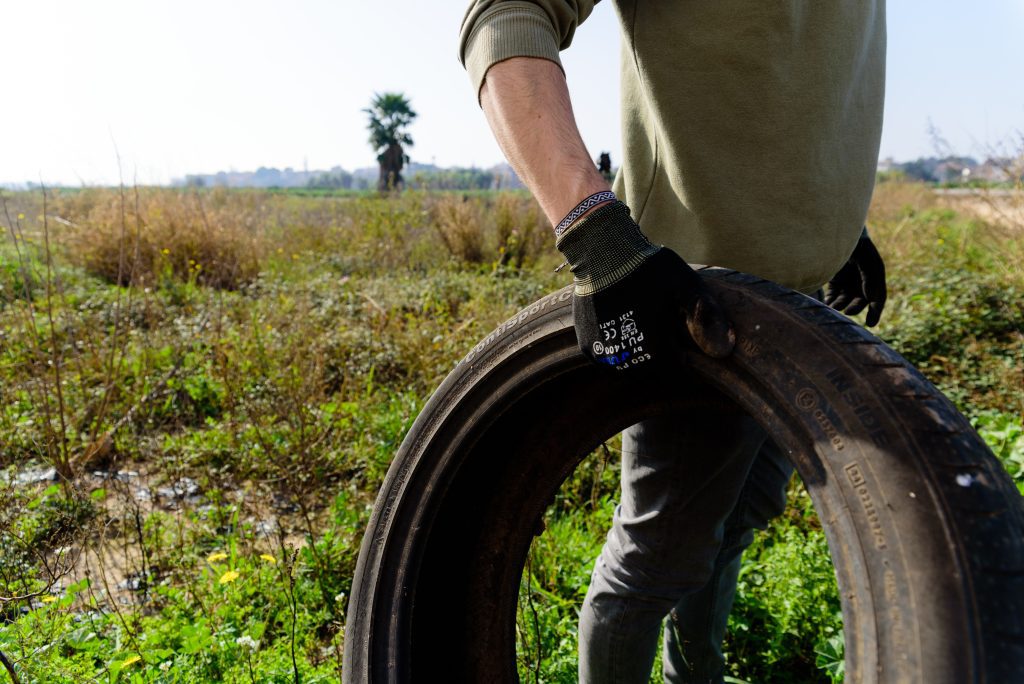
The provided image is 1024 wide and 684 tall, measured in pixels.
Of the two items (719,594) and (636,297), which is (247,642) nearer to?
(719,594)

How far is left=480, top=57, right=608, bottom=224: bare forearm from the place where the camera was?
3.96 ft

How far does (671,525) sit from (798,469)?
54cm

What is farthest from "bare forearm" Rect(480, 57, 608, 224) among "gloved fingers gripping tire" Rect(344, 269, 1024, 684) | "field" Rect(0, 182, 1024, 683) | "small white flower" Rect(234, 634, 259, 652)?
"small white flower" Rect(234, 634, 259, 652)

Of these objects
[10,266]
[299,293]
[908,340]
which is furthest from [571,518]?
[10,266]

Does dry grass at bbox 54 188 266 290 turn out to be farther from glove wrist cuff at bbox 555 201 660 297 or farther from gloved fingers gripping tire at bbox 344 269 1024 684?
glove wrist cuff at bbox 555 201 660 297

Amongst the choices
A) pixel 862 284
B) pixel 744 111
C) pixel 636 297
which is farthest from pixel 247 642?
pixel 862 284

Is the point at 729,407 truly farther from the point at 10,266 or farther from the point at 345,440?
the point at 10,266

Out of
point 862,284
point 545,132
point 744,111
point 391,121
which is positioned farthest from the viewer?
point 391,121

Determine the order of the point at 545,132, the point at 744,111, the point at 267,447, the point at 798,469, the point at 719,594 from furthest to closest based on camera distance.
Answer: the point at 267,447 → the point at 719,594 → the point at 744,111 → the point at 545,132 → the point at 798,469

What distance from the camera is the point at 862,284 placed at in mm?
2031

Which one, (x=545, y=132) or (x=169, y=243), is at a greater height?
(x=169, y=243)

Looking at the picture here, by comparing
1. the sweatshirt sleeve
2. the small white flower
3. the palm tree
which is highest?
the palm tree

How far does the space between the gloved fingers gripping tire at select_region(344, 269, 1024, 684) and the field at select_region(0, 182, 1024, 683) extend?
0.44m

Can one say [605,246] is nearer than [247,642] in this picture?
Yes
